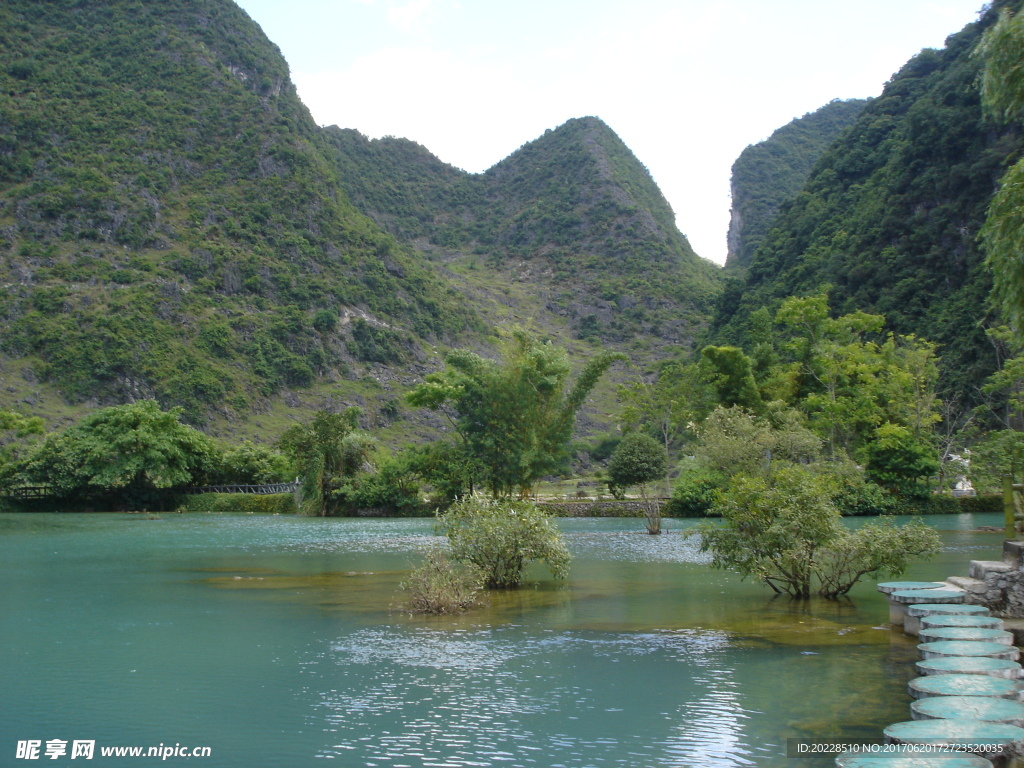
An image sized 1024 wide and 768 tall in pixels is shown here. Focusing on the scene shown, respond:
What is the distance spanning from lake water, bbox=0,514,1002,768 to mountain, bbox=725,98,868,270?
163421mm

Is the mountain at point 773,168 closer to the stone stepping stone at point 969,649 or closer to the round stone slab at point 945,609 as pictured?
the round stone slab at point 945,609

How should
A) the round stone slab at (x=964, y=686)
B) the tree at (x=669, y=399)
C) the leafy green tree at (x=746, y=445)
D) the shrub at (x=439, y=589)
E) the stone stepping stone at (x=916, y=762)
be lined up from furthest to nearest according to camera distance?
the tree at (x=669, y=399)
the leafy green tree at (x=746, y=445)
the shrub at (x=439, y=589)
the round stone slab at (x=964, y=686)
the stone stepping stone at (x=916, y=762)

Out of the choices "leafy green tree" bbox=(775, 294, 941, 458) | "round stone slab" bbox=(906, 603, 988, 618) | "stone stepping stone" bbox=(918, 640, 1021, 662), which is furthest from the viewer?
"leafy green tree" bbox=(775, 294, 941, 458)

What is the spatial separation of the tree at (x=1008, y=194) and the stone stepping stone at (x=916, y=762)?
6516 mm

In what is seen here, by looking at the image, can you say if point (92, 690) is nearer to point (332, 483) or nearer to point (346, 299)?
point (332, 483)

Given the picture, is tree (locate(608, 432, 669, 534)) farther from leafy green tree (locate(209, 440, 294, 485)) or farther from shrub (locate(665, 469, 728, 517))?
leafy green tree (locate(209, 440, 294, 485))

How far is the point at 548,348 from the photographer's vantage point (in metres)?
48.4

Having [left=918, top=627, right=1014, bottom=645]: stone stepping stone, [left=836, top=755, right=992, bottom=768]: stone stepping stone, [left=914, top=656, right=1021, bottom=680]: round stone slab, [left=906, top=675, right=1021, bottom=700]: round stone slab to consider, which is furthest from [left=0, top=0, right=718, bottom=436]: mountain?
[left=836, top=755, right=992, bottom=768]: stone stepping stone

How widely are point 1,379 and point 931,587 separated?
84097mm

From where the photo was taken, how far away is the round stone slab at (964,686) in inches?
308

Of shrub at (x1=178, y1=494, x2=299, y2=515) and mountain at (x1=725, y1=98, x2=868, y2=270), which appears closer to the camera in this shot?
shrub at (x1=178, y1=494, x2=299, y2=515)

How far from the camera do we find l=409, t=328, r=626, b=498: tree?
47250 millimetres

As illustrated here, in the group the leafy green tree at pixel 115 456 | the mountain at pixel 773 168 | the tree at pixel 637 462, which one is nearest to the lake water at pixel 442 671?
the tree at pixel 637 462

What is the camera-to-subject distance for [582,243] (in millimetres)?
171625
